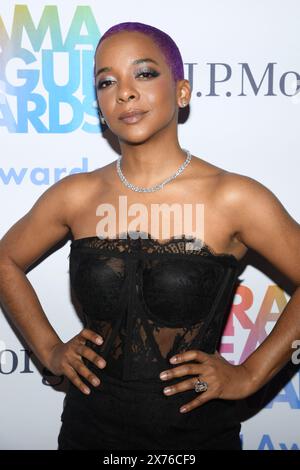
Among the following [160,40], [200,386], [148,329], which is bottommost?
[200,386]

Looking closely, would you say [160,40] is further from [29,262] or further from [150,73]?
[29,262]

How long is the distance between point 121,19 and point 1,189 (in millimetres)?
637

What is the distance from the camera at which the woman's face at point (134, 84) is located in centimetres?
142

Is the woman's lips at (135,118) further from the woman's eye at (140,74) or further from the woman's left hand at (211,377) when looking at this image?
the woman's left hand at (211,377)

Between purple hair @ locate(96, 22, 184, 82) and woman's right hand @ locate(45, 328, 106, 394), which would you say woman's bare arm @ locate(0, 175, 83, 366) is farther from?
purple hair @ locate(96, 22, 184, 82)

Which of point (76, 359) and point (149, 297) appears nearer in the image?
point (149, 297)

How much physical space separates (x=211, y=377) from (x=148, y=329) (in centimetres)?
21

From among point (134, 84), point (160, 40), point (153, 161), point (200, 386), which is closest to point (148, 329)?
point (200, 386)

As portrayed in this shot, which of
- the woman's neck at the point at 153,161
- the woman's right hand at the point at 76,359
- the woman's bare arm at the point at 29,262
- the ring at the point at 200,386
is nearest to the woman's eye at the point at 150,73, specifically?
the woman's neck at the point at 153,161

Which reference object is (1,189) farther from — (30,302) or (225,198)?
(225,198)

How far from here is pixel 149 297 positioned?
1.41m

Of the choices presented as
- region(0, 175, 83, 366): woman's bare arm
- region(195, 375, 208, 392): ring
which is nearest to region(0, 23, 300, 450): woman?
region(195, 375, 208, 392): ring

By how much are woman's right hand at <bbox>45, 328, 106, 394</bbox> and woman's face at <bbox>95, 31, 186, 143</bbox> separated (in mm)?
520

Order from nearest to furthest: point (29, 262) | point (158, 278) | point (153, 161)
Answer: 1. point (158, 278)
2. point (153, 161)
3. point (29, 262)
